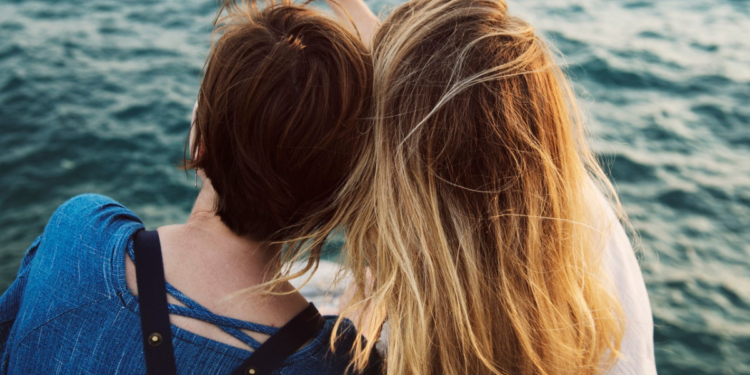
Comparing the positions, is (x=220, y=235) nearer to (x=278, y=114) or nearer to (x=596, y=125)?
(x=278, y=114)

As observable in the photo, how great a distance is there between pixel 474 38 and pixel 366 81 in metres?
0.24

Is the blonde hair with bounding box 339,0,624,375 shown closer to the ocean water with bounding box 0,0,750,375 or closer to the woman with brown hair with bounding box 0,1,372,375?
the woman with brown hair with bounding box 0,1,372,375

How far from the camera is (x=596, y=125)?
4922 mm

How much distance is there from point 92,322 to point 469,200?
0.81 m

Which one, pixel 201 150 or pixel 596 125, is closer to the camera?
pixel 201 150

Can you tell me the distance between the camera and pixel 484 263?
1384 mm

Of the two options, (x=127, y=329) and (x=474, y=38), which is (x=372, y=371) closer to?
(x=127, y=329)

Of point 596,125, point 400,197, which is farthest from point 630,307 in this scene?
point 596,125

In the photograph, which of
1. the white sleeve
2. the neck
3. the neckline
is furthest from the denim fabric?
the white sleeve

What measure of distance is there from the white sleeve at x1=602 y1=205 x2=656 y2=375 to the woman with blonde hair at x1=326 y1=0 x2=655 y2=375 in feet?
1.21

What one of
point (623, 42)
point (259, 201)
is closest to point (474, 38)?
point (259, 201)

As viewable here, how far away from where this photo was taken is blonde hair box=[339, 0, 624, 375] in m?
1.25

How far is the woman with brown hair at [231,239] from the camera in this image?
1169mm

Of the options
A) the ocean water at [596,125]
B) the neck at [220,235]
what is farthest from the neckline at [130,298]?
the ocean water at [596,125]
